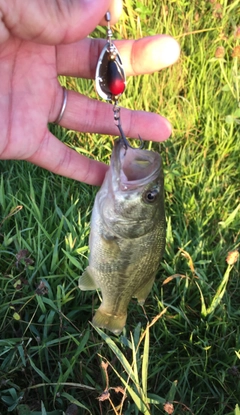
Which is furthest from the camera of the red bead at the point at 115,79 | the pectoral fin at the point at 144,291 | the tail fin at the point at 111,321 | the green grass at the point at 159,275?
the green grass at the point at 159,275

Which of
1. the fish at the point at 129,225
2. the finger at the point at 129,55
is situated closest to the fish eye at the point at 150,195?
the fish at the point at 129,225

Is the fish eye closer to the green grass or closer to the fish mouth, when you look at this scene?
the fish mouth

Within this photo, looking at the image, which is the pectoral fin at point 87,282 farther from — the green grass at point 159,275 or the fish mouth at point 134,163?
the fish mouth at point 134,163

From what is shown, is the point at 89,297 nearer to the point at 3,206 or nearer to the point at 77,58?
the point at 3,206

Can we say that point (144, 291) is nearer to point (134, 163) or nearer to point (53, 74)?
point (134, 163)

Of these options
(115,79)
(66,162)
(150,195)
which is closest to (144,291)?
(150,195)
